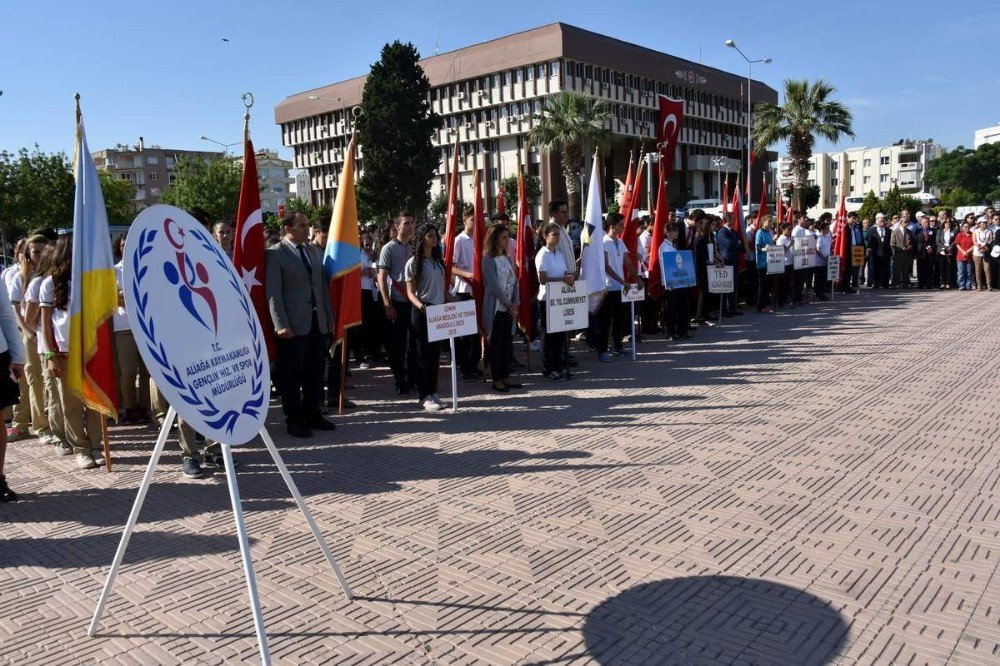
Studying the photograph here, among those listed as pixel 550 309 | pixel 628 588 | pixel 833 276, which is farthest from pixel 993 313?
pixel 628 588

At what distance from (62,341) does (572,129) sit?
44937 millimetres

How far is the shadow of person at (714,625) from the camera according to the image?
3.35m

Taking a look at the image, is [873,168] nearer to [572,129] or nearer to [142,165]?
[572,129]

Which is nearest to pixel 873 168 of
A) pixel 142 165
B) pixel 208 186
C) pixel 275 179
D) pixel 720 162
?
pixel 720 162

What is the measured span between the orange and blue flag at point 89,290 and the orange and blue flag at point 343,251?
7.72 ft

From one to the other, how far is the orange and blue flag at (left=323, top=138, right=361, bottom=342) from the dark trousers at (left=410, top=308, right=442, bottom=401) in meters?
0.94

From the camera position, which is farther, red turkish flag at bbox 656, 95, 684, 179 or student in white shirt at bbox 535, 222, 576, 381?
red turkish flag at bbox 656, 95, 684, 179

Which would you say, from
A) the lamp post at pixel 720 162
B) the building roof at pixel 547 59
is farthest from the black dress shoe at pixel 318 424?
the lamp post at pixel 720 162

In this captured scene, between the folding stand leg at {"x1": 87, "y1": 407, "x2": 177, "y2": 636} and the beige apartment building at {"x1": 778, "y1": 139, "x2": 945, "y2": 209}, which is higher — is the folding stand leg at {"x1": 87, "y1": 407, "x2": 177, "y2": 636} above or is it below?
below

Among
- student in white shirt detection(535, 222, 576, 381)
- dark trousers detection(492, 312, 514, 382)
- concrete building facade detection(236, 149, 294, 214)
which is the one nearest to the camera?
dark trousers detection(492, 312, 514, 382)

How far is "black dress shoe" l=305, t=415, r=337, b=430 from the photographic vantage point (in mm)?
7676

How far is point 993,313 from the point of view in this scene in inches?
585

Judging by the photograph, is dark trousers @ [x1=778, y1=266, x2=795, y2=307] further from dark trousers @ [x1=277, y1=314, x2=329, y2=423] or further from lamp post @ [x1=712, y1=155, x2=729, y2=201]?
lamp post @ [x1=712, y1=155, x2=729, y2=201]

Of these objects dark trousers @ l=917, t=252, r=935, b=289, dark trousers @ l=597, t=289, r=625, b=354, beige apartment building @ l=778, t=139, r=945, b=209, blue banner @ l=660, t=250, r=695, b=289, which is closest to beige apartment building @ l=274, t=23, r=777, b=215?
dark trousers @ l=917, t=252, r=935, b=289
